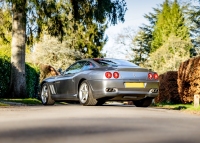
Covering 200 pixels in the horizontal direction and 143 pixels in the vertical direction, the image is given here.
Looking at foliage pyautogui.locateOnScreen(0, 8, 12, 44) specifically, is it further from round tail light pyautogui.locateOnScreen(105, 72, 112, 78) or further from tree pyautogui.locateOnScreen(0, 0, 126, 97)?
round tail light pyautogui.locateOnScreen(105, 72, 112, 78)

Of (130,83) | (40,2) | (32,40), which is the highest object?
(40,2)

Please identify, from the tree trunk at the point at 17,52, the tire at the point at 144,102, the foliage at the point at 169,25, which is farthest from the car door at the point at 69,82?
the foliage at the point at 169,25

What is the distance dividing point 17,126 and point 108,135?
1693mm

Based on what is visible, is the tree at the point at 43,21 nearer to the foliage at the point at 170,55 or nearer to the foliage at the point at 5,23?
the foliage at the point at 5,23

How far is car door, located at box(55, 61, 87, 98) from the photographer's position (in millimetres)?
12633

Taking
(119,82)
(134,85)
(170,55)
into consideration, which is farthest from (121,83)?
(170,55)

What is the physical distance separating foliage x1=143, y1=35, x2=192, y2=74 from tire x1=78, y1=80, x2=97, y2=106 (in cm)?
3569

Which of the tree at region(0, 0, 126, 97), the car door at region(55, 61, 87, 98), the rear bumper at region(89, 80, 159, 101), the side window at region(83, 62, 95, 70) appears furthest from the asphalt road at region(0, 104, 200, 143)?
the tree at region(0, 0, 126, 97)

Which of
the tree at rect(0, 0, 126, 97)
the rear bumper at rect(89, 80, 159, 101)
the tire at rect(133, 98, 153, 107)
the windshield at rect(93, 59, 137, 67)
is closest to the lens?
the rear bumper at rect(89, 80, 159, 101)

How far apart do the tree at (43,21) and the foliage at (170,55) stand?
2729cm

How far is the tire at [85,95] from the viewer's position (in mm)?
11814

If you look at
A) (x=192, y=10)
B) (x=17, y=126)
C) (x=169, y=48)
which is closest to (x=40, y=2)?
(x=17, y=126)

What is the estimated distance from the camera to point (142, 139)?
208 inches

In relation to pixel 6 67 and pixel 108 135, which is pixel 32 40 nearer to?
pixel 6 67
